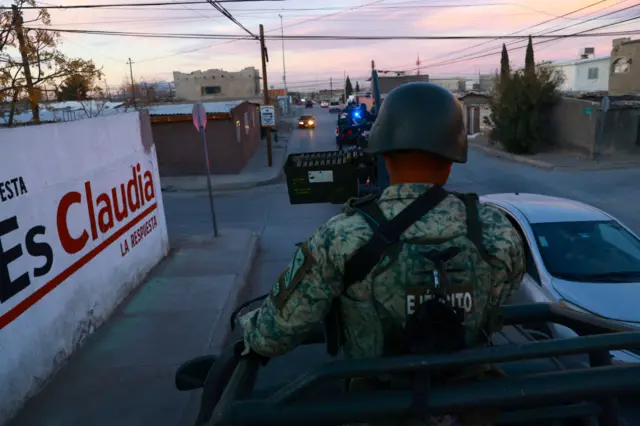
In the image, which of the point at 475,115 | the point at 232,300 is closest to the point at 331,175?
the point at 232,300

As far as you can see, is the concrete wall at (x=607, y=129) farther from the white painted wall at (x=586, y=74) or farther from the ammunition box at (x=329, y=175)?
the white painted wall at (x=586, y=74)

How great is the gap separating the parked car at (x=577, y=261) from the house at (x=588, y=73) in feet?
144

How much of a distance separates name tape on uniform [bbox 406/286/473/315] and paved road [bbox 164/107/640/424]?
5.75 m

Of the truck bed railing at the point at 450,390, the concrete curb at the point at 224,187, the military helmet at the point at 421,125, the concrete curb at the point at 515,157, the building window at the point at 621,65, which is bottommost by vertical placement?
the concrete curb at the point at 515,157

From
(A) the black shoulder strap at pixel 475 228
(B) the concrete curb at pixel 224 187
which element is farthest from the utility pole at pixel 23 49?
(A) the black shoulder strap at pixel 475 228

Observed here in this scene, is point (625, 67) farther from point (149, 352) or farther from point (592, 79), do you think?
point (149, 352)

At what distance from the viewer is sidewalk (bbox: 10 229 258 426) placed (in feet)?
13.0

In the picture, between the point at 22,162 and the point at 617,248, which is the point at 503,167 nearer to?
the point at 617,248

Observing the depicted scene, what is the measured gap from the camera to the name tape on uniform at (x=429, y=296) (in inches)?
57.3

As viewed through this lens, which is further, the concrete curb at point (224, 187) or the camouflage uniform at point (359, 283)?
the concrete curb at point (224, 187)

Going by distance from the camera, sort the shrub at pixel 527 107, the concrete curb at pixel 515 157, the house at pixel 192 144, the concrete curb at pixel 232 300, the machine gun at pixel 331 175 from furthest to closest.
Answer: the shrub at pixel 527 107 → the house at pixel 192 144 → the concrete curb at pixel 515 157 → the machine gun at pixel 331 175 → the concrete curb at pixel 232 300

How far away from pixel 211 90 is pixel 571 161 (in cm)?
5780

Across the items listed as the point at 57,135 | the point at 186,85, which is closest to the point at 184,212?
the point at 57,135

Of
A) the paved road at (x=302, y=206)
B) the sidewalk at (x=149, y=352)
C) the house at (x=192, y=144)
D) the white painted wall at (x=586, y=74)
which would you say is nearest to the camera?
the sidewalk at (x=149, y=352)
